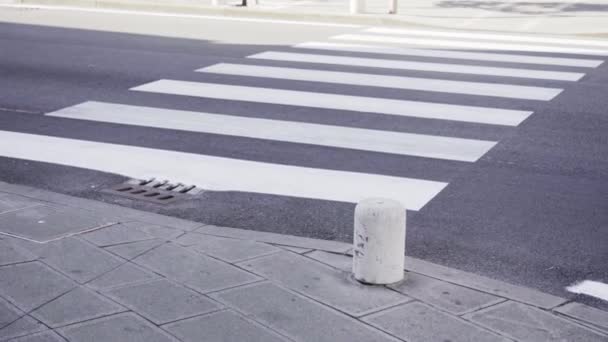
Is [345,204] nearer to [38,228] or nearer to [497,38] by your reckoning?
[38,228]

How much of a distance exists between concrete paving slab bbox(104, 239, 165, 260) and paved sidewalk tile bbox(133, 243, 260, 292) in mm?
55

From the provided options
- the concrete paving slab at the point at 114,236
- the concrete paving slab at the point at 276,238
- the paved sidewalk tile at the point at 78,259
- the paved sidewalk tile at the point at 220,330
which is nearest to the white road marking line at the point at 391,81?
the concrete paving slab at the point at 276,238

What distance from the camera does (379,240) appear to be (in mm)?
5395

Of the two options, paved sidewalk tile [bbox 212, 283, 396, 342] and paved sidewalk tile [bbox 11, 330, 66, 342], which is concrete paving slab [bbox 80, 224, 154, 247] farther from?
paved sidewalk tile [bbox 11, 330, 66, 342]

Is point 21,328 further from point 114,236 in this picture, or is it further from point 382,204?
point 382,204

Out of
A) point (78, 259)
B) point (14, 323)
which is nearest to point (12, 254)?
point (78, 259)

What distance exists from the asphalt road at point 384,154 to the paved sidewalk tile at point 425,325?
0.94m

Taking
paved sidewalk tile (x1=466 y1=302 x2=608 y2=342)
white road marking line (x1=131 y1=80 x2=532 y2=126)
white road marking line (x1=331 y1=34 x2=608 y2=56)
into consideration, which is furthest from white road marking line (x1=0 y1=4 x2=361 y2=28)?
paved sidewalk tile (x1=466 y1=302 x2=608 y2=342)

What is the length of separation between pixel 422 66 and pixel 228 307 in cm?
848

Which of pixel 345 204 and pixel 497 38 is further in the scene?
pixel 497 38

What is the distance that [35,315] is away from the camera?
489 centimetres

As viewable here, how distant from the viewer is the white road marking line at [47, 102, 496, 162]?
342 inches

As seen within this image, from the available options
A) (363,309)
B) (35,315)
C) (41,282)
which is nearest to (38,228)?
(41,282)

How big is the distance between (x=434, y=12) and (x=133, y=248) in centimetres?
1489
